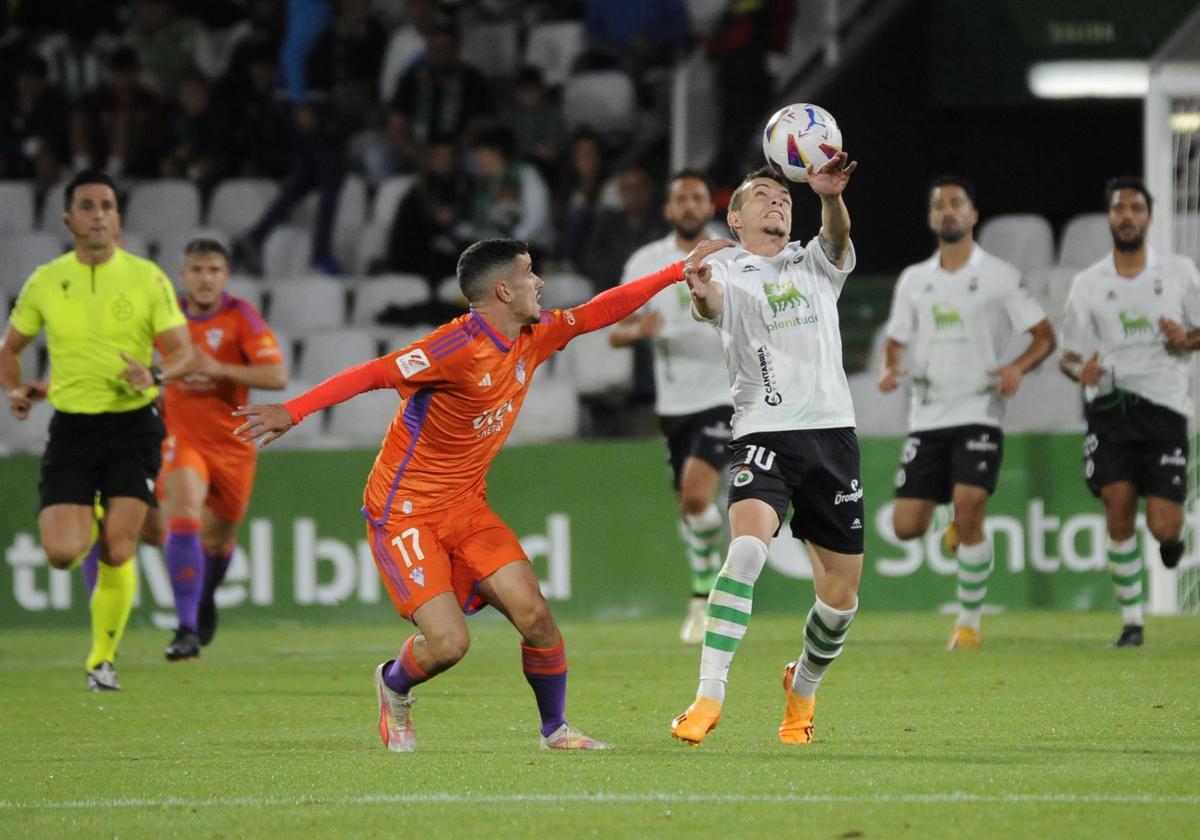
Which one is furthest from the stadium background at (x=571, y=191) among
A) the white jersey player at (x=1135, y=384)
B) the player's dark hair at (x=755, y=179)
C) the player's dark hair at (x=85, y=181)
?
the player's dark hair at (x=755, y=179)

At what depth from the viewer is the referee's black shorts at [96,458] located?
9.79 meters

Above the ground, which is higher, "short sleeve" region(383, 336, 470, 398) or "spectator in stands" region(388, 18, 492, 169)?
"spectator in stands" region(388, 18, 492, 169)

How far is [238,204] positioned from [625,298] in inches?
442

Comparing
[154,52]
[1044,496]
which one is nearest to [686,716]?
[1044,496]

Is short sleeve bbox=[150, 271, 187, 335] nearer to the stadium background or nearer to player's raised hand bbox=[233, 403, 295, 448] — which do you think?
player's raised hand bbox=[233, 403, 295, 448]

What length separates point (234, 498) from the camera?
37.9 feet

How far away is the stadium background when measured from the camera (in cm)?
1384

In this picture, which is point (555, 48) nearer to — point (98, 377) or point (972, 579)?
point (972, 579)

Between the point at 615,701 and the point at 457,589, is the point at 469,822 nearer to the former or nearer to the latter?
the point at 457,589

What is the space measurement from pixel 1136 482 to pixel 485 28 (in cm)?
920

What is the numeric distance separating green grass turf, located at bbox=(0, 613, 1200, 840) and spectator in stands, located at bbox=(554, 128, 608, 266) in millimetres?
4999

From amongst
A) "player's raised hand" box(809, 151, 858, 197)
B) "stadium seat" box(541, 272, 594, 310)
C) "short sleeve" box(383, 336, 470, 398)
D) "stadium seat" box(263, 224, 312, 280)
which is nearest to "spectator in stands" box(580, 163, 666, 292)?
"stadium seat" box(541, 272, 594, 310)

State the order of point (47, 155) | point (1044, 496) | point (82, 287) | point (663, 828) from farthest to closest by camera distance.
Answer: point (47, 155), point (1044, 496), point (82, 287), point (663, 828)

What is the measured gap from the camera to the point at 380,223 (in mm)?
17234
